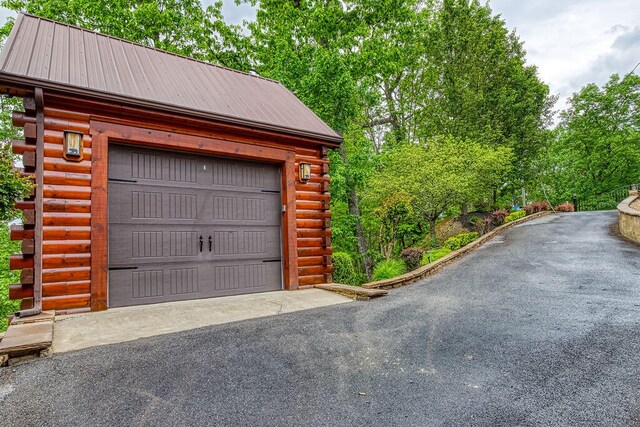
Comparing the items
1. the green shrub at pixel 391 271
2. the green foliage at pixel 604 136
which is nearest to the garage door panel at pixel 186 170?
the green shrub at pixel 391 271

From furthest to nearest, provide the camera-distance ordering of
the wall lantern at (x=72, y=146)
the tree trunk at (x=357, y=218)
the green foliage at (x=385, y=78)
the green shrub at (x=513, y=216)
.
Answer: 1. the green shrub at (x=513, y=216)
2. the tree trunk at (x=357, y=218)
3. the green foliage at (x=385, y=78)
4. the wall lantern at (x=72, y=146)

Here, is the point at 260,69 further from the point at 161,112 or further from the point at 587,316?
the point at 587,316

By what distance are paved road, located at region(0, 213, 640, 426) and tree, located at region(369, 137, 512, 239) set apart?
5444 millimetres

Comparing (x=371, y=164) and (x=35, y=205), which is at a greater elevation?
(x=371, y=164)

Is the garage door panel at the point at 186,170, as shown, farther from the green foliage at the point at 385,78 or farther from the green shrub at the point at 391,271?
the green foliage at the point at 385,78

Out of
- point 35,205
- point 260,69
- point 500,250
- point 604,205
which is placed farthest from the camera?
point 604,205

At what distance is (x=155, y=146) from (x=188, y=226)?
127 cm

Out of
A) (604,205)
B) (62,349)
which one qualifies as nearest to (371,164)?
(62,349)

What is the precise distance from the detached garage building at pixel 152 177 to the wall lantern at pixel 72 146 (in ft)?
0.05

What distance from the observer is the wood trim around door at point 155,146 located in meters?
4.09

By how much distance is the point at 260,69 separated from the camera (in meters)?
12.6

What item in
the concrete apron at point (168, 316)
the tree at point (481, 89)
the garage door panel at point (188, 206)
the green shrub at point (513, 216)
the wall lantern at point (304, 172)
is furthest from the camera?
the tree at point (481, 89)

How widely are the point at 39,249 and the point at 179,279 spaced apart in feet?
5.58

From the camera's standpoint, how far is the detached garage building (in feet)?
12.7
